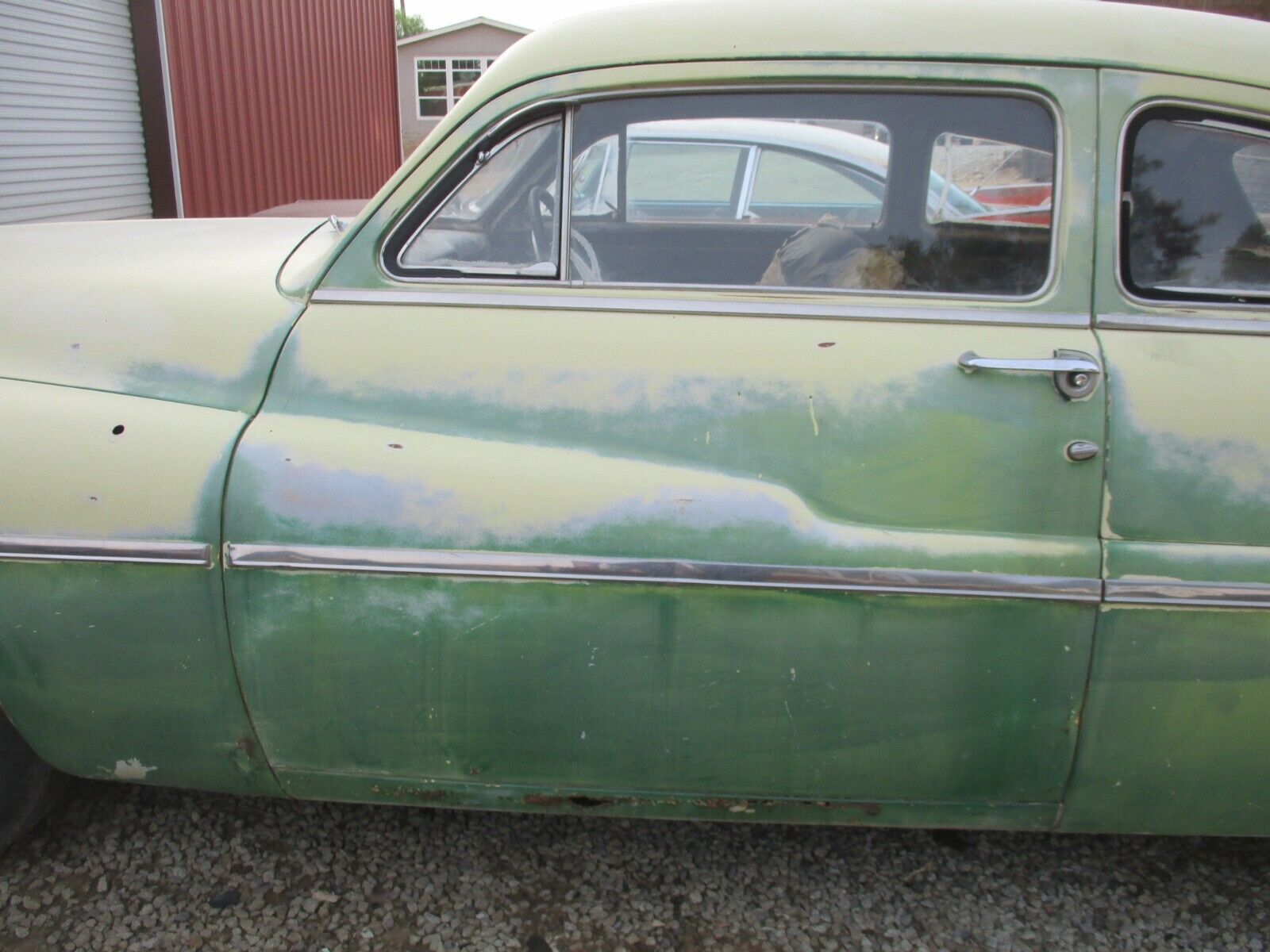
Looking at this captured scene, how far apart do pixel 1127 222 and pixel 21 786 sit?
2.51 m

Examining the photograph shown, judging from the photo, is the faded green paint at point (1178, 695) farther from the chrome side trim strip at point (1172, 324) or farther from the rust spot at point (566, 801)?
the rust spot at point (566, 801)

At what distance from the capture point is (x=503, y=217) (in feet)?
6.42

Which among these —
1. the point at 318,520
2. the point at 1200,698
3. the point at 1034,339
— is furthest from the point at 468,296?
the point at 1200,698

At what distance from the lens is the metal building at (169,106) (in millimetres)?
6484

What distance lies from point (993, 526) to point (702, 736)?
Answer: 655 mm

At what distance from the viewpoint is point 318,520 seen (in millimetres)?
1773

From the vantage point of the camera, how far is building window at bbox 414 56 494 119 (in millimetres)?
25547

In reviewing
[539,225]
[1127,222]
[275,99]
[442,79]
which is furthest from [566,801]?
[442,79]

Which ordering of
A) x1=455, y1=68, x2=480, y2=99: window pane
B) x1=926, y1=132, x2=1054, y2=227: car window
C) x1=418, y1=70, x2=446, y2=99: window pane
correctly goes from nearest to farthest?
x1=926, y1=132, x2=1054, y2=227: car window < x1=455, y1=68, x2=480, y2=99: window pane < x1=418, y1=70, x2=446, y2=99: window pane

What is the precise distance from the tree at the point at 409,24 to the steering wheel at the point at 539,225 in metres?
40.0

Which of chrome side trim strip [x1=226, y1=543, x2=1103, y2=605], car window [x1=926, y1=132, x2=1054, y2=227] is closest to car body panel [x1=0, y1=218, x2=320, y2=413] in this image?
chrome side trim strip [x1=226, y1=543, x2=1103, y2=605]

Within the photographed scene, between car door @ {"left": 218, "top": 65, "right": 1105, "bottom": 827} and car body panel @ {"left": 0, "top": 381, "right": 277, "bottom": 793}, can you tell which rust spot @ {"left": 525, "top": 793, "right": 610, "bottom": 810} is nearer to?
car door @ {"left": 218, "top": 65, "right": 1105, "bottom": 827}

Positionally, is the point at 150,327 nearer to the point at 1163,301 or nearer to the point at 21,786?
the point at 21,786

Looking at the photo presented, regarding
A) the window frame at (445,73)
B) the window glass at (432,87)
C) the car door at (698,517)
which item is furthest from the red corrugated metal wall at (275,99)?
the window glass at (432,87)
